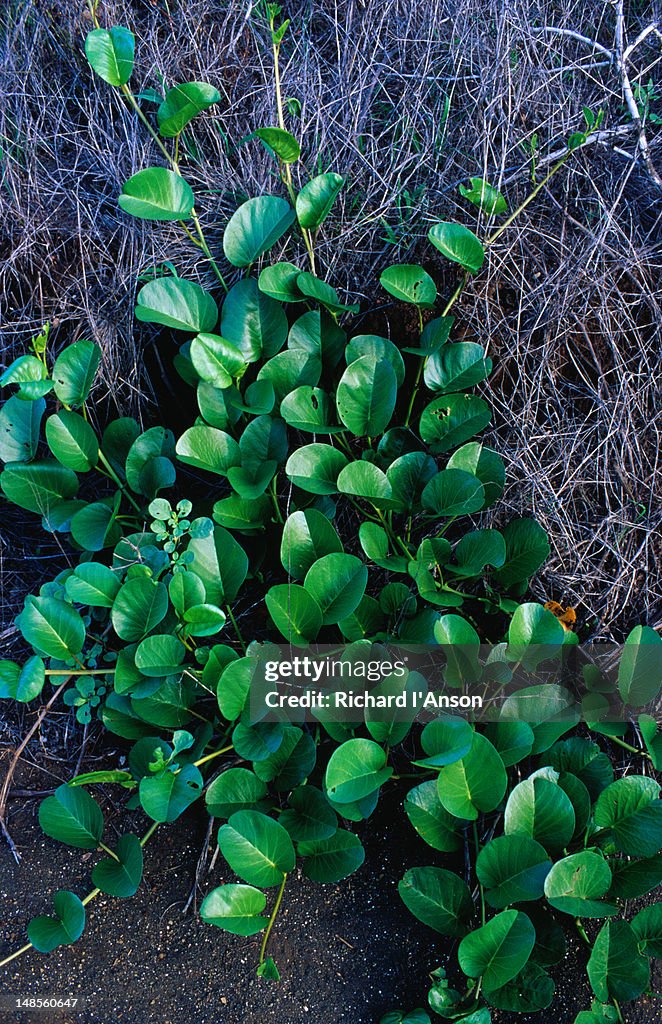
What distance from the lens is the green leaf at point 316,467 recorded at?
1.32 meters

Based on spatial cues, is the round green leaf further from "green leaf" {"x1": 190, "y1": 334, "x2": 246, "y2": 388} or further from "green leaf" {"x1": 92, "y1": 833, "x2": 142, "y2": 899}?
"green leaf" {"x1": 92, "y1": 833, "x2": 142, "y2": 899}

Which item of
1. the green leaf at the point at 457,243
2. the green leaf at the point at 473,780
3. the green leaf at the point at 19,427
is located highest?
the green leaf at the point at 457,243

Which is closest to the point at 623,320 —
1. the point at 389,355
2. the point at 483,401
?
the point at 483,401

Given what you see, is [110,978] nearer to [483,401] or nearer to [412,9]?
[483,401]

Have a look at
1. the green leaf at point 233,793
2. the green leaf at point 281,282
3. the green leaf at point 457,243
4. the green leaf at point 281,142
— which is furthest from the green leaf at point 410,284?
the green leaf at point 233,793

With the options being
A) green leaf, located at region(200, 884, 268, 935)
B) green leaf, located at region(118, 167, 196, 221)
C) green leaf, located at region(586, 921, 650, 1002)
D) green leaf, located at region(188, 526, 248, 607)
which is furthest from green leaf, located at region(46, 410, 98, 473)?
green leaf, located at region(586, 921, 650, 1002)

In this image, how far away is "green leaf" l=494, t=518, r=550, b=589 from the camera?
4.38 ft

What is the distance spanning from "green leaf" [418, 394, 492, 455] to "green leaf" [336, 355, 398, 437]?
8cm

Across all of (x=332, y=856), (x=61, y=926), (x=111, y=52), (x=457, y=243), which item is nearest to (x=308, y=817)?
(x=332, y=856)

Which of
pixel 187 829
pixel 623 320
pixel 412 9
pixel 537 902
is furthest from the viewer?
pixel 412 9

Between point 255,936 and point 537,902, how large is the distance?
1.49 feet

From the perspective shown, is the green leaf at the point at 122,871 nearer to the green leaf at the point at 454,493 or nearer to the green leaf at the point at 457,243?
the green leaf at the point at 454,493

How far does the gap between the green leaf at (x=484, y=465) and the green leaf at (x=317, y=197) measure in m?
0.50

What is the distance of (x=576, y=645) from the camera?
140 centimetres
